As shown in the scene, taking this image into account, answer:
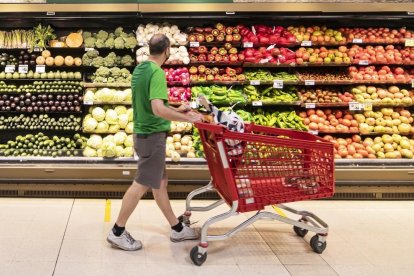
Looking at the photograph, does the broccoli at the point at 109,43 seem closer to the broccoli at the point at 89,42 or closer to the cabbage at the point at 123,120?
the broccoli at the point at 89,42

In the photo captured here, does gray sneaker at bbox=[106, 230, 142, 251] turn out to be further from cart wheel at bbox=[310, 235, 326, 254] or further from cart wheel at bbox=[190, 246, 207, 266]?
cart wheel at bbox=[310, 235, 326, 254]

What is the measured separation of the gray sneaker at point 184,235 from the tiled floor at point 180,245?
0.18 feet

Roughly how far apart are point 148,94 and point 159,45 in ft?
1.41

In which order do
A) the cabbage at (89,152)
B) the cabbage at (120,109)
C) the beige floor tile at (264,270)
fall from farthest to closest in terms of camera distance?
the cabbage at (120,109), the cabbage at (89,152), the beige floor tile at (264,270)

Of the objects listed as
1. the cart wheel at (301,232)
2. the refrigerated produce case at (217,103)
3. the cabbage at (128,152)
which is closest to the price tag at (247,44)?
the refrigerated produce case at (217,103)

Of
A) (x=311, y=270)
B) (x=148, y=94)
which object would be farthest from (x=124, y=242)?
(x=311, y=270)

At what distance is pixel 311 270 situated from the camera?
3.79m

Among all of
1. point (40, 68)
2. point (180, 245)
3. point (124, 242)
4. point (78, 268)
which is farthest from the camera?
point (40, 68)

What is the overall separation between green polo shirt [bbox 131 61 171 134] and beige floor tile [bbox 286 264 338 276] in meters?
1.59

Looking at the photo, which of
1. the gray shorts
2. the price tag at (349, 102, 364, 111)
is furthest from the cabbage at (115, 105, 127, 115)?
the price tag at (349, 102, 364, 111)

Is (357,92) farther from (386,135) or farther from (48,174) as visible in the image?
(48,174)

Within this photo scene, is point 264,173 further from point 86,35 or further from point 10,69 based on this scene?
point 10,69

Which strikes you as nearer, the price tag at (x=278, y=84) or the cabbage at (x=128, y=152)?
the cabbage at (x=128, y=152)

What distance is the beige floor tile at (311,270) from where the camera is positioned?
3.73 metres
